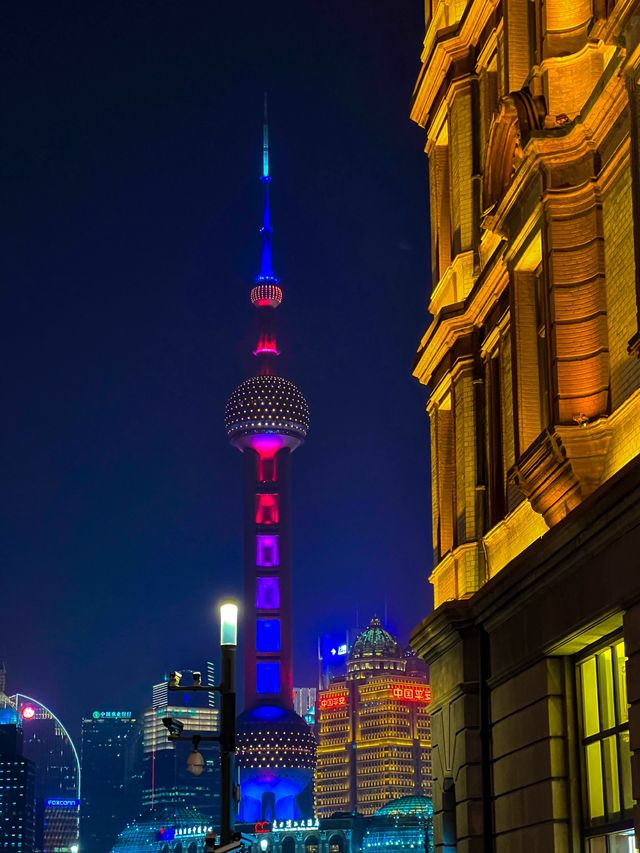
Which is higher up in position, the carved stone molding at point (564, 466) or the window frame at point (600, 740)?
the carved stone molding at point (564, 466)

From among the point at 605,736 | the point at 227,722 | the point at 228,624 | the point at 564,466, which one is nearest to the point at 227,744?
the point at 227,722

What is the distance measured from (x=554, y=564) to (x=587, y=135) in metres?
6.97

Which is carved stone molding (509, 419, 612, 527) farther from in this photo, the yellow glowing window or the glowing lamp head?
the glowing lamp head

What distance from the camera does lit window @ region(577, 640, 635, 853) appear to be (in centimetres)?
2300

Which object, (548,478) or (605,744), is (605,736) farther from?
(548,478)

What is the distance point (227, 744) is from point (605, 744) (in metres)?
5.95

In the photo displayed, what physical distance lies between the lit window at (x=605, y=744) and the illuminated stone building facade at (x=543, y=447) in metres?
0.05

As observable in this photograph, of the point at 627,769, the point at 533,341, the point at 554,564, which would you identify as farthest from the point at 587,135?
the point at 627,769

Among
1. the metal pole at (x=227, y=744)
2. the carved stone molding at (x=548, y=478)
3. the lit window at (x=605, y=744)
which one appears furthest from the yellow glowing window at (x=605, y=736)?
the metal pole at (x=227, y=744)

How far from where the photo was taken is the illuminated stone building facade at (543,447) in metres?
23.0

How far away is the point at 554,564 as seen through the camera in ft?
79.0

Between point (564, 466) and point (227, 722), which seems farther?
point (564, 466)

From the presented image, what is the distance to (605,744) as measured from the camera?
78.1ft

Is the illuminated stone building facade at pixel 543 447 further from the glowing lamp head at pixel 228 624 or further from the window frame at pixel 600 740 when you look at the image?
the glowing lamp head at pixel 228 624
